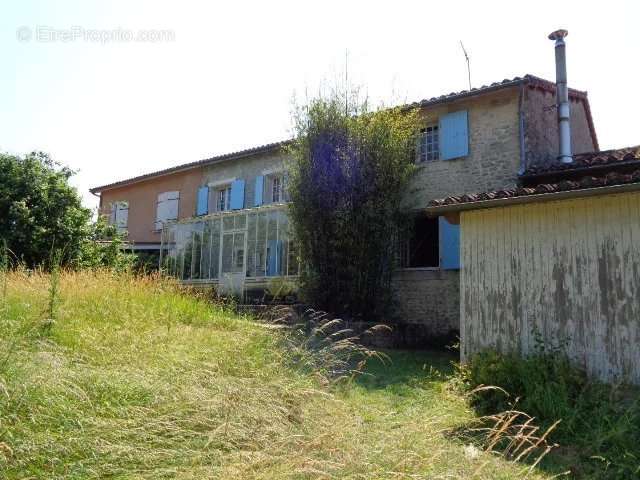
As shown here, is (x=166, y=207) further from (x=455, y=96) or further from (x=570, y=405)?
(x=570, y=405)

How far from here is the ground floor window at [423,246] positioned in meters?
12.4

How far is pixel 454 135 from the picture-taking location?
39.9 feet

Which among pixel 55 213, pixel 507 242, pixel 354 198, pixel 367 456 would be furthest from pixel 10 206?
pixel 367 456

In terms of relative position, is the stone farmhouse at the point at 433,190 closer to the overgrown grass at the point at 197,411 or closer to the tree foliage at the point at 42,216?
the tree foliage at the point at 42,216

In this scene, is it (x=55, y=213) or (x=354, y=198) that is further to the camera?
(x=55, y=213)

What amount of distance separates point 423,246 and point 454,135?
→ 2.70 meters

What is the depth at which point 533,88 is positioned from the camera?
11812mm

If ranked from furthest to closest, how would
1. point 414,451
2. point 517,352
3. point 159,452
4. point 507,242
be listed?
point 507,242 < point 517,352 < point 414,451 < point 159,452

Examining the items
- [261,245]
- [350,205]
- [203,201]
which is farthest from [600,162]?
[203,201]

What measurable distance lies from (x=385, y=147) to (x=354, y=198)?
1301 millimetres

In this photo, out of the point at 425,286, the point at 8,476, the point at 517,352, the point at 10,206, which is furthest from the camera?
the point at 10,206

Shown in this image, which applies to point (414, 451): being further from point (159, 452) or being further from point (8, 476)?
point (8, 476)

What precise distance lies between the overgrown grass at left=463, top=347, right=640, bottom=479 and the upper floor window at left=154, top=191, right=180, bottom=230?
14064mm

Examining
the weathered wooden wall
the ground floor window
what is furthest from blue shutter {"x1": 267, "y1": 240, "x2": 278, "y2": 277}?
the weathered wooden wall
